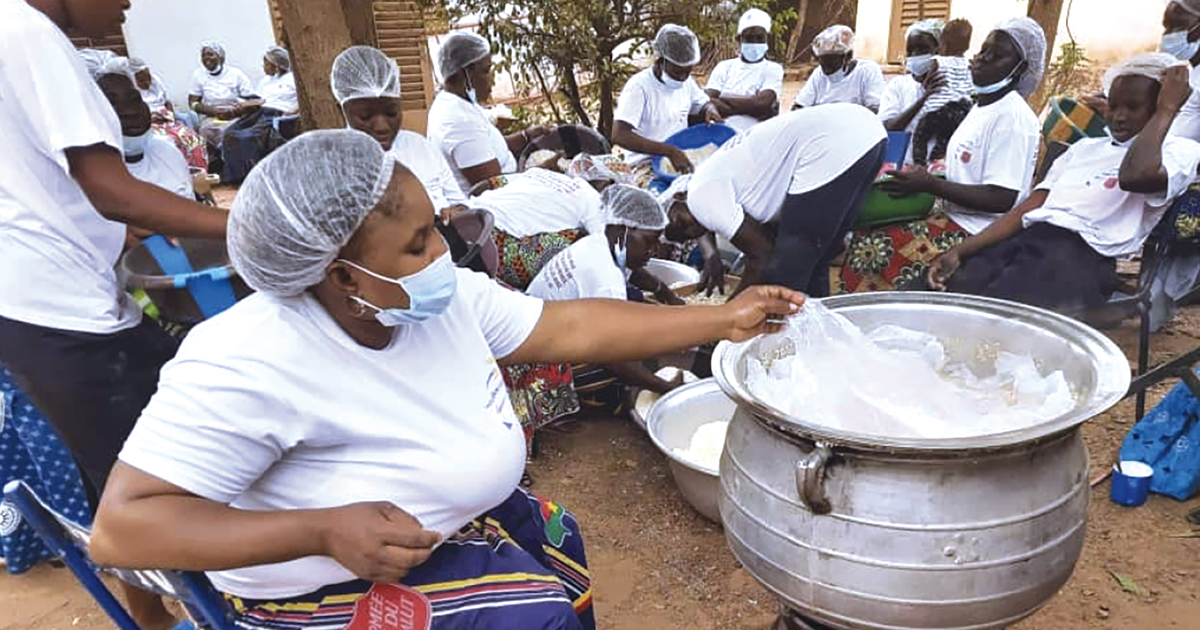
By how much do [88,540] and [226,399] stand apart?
34 cm

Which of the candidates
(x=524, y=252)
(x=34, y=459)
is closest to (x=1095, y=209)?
(x=524, y=252)

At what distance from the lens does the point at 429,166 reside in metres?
3.84

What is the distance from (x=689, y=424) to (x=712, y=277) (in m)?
1.20

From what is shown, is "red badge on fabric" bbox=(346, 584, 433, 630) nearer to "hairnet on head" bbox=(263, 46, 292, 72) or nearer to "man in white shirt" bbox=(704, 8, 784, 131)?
"man in white shirt" bbox=(704, 8, 784, 131)

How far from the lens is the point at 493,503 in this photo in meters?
1.51

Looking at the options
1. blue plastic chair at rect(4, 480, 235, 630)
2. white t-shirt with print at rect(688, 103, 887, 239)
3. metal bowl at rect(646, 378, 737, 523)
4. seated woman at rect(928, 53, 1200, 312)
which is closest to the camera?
blue plastic chair at rect(4, 480, 235, 630)

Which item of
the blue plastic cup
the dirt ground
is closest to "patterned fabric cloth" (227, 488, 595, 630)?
the dirt ground

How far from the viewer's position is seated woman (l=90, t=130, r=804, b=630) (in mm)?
1197

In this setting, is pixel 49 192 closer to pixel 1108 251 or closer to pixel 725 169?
pixel 725 169

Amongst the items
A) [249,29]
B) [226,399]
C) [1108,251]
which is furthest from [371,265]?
[249,29]

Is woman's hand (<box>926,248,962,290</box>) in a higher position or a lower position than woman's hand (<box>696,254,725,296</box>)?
higher

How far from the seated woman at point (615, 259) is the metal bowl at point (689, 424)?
11cm

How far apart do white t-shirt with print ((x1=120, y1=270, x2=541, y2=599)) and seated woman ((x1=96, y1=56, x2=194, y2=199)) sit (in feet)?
7.60

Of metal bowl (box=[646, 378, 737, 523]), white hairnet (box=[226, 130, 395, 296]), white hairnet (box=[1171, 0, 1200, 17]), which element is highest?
white hairnet (box=[226, 130, 395, 296])
